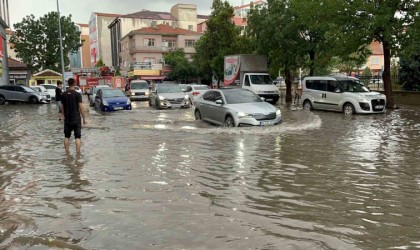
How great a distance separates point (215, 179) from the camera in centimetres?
730

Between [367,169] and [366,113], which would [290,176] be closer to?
[367,169]

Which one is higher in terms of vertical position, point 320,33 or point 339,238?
point 320,33

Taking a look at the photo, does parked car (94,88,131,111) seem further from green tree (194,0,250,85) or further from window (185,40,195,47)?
window (185,40,195,47)

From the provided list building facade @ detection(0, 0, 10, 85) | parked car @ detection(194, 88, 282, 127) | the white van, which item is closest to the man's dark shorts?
parked car @ detection(194, 88, 282, 127)

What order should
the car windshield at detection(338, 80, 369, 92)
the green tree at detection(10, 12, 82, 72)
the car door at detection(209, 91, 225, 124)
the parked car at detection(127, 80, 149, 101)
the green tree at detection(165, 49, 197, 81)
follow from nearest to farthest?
the car door at detection(209, 91, 225, 124) → the car windshield at detection(338, 80, 369, 92) → the parked car at detection(127, 80, 149, 101) → the green tree at detection(10, 12, 82, 72) → the green tree at detection(165, 49, 197, 81)

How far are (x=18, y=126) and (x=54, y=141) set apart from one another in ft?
18.3

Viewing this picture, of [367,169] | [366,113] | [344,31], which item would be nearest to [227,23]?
[344,31]

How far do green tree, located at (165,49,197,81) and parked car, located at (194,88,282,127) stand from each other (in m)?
43.1

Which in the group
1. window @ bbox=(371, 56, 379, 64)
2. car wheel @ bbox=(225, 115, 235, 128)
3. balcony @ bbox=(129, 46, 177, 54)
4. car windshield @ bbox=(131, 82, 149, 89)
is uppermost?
balcony @ bbox=(129, 46, 177, 54)

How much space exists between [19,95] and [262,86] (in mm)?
18898

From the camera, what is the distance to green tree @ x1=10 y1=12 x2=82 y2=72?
56.4 meters

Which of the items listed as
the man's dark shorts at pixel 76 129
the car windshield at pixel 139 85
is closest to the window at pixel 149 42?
the car windshield at pixel 139 85

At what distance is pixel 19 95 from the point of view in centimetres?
3288

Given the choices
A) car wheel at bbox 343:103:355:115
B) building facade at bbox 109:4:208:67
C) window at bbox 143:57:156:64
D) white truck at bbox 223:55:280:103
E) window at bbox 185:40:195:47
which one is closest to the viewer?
car wheel at bbox 343:103:355:115
